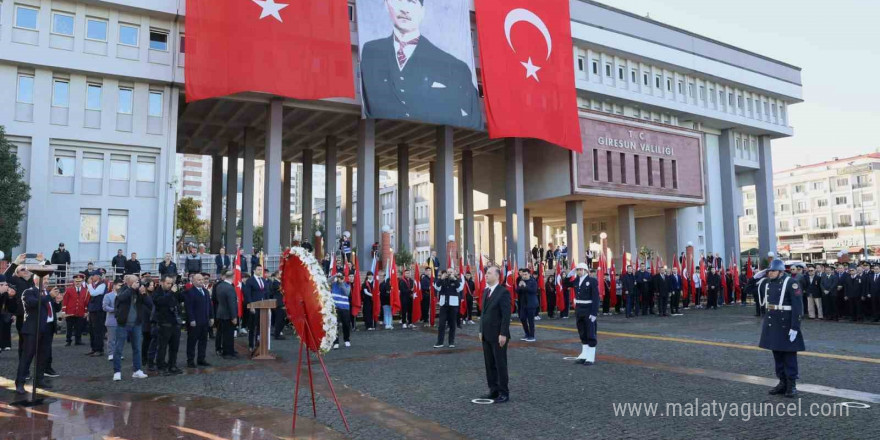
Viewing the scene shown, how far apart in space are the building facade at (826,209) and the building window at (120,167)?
81211 millimetres

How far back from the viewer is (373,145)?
33.7 metres

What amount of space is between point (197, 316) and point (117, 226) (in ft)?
64.8

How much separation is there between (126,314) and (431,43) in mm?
23419

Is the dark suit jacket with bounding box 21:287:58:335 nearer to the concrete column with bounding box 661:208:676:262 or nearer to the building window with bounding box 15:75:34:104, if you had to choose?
the building window with bounding box 15:75:34:104

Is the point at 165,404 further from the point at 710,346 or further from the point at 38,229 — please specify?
the point at 38,229

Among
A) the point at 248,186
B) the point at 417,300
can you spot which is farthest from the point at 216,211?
the point at 417,300

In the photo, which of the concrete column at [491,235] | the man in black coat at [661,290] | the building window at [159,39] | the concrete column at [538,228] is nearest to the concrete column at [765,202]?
the concrete column at [538,228]

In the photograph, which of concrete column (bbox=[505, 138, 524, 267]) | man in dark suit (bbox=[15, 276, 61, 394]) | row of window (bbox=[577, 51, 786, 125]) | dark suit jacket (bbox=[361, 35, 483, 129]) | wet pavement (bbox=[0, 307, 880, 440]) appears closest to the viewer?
wet pavement (bbox=[0, 307, 880, 440])

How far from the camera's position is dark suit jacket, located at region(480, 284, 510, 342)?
8.54m

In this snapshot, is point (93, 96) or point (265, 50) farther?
point (93, 96)

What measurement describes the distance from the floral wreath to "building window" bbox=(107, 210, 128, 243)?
24.7m

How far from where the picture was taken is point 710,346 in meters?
13.7

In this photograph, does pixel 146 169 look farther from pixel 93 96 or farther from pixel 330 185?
pixel 330 185

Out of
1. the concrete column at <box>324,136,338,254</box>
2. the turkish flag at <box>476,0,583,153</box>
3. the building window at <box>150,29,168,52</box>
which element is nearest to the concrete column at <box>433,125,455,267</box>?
the turkish flag at <box>476,0,583,153</box>
